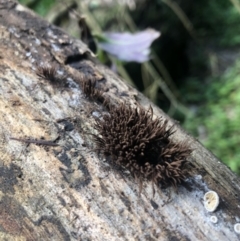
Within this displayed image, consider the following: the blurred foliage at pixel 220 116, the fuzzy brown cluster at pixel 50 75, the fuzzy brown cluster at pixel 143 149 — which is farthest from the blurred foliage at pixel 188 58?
the fuzzy brown cluster at pixel 143 149

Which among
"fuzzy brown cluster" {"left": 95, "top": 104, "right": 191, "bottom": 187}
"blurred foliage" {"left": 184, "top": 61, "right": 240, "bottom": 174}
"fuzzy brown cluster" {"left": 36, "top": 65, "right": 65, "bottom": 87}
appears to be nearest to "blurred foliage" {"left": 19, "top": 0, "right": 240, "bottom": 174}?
"blurred foliage" {"left": 184, "top": 61, "right": 240, "bottom": 174}

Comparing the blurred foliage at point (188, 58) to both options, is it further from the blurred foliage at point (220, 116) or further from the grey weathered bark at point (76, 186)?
the grey weathered bark at point (76, 186)

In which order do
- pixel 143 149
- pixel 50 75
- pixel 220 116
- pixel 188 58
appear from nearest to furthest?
pixel 143 149 → pixel 50 75 → pixel 220 116 → pixel 188 58

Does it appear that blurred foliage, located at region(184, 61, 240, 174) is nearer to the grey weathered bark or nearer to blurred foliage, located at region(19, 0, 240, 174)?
blurred foliage, located at region(19, 0, 240, 174)

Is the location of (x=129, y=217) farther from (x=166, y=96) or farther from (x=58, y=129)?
(x=166, y=96)

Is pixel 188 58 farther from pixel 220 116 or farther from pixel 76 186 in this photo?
pixel 76 186

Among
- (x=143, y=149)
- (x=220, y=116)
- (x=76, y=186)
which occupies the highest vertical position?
(x=143, y=149)

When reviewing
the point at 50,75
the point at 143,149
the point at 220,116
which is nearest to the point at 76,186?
the point at 143,149

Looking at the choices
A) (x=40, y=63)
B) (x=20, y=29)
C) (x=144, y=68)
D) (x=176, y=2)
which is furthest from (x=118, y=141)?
(x=176, y=2)
